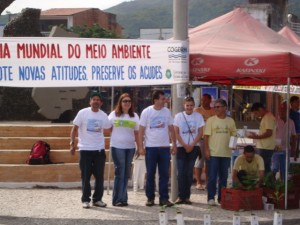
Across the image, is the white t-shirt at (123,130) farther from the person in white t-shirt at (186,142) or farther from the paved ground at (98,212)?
the paved ground at (98,212)

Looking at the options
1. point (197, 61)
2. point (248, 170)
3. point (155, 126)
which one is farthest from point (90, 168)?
point (248, 170)

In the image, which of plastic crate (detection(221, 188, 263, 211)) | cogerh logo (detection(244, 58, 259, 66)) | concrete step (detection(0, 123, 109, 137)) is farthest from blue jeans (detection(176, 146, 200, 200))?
concrete step (detection(0, 123, 109, 137))

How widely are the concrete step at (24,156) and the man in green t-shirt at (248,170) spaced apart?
13.2 ft

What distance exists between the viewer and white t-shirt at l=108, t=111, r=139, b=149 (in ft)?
33.5

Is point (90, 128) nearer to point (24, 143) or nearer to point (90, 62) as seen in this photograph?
point (90, 62)

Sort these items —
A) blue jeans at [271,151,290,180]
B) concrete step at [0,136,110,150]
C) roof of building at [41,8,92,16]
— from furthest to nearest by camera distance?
roof of building at [41,8,92,16] < concrete step at [0,136,110,150] < blue jeans at [271,151,290,180]

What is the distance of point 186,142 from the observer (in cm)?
1041

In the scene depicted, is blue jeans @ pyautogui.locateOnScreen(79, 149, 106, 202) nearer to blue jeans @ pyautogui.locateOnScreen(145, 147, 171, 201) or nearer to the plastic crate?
blue jeans @ pyautogui.locateOnScreen(145, 147, 171, 201)

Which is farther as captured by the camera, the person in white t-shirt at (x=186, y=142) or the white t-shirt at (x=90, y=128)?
the person in white t-shirt at (x=186, y=142)

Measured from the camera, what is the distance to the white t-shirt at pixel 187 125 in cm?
1044

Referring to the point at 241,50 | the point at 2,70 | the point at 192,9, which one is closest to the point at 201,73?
the point at 241,50

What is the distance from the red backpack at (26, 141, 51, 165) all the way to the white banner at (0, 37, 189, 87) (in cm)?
370

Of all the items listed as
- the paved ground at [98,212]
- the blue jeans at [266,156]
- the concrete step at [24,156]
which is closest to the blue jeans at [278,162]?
the blue jeans at [266,156]

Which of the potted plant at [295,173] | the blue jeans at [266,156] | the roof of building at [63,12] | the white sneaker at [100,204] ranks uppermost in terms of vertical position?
the roof of building at [63,12]
